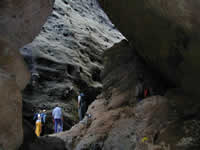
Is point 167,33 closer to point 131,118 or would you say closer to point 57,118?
point 131,118

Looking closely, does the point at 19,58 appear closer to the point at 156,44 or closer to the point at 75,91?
the point at 156,44

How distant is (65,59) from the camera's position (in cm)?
1688

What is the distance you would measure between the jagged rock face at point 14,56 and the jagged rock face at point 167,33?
2.66m

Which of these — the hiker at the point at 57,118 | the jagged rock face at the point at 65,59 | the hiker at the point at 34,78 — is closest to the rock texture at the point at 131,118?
the hiker at the point at 57,118

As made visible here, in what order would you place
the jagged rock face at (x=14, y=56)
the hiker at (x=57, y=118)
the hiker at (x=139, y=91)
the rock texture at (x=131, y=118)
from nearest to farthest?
1. the jagged rock face at (x=14, y=56)
2. the rock texture at (x=131, y=118)
3. the hiker at (x=139, y=91)
4. the hiker at (x=57, y=118)

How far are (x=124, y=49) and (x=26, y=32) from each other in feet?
15.1

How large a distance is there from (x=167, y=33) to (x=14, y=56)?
13.3 feet

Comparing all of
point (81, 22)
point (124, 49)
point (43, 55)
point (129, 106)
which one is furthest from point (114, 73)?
point (81, 22)

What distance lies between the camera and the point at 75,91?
1609cm

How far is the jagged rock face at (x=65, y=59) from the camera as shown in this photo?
1529 cm

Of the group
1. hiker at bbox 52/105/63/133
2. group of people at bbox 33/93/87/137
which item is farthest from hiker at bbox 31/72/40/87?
hiker at bbox 52/105/63/133

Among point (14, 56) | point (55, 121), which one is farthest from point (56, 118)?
point (14, 56)

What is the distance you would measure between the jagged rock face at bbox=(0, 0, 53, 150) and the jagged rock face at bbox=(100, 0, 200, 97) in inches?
105

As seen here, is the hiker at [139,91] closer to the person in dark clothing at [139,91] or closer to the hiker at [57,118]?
the person in dark clothing at [139,91]
